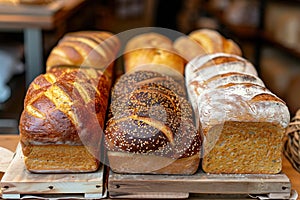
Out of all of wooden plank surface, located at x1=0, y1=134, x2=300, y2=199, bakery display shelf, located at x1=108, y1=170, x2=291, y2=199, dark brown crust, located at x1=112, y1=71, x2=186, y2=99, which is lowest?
wooden plank surface, located at x1=0, y1=134, x2=300, y2=199

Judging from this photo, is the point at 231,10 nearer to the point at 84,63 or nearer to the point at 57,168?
the point at 84,63

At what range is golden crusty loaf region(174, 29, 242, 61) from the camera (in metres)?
2.03

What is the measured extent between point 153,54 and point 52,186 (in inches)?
36.4

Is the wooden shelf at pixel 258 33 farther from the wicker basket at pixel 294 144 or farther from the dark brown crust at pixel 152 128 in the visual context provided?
the dark brown crust at pixel 152 128

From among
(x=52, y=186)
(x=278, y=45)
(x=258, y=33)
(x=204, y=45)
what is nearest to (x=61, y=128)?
(x=52, y=186)

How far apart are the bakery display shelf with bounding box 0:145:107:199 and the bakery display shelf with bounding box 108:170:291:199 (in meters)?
0.05

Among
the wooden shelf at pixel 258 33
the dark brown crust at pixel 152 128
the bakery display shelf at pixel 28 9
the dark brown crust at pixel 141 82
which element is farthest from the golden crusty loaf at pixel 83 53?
the wooden shelf at pixel 258 33

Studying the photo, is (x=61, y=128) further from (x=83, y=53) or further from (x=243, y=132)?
(x=83, y=53)

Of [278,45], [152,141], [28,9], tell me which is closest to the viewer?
[152,141]

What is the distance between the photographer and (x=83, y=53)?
6.25 feet

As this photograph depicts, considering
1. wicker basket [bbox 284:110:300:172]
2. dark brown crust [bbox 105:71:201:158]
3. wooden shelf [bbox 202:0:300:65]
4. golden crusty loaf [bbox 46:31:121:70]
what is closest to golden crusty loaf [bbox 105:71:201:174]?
dark brown crust [bbox 105:71:201:158]

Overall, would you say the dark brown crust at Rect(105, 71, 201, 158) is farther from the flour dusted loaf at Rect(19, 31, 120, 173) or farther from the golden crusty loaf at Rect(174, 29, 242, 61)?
the golden crusty loaf at Rect(174, 29, 242, 61)

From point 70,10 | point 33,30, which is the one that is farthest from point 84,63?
point 70,10

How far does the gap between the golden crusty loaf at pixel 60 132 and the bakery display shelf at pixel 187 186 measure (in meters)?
0.11
